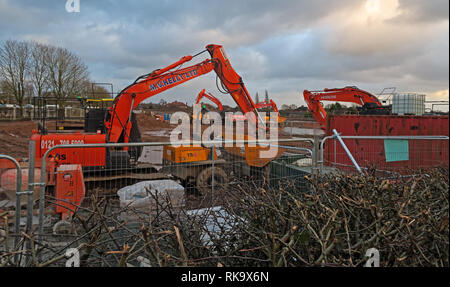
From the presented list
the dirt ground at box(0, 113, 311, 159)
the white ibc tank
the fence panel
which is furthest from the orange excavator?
the white ibc tank

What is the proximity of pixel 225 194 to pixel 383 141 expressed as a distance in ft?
18.9

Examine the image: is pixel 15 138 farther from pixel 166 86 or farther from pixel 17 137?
pixel 166 86

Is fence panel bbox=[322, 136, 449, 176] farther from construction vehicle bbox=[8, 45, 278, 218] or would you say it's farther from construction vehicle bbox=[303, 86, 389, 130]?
construction vehicle bbox=[303, 86, 389, 130]

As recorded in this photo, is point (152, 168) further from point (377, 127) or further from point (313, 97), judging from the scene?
point (313, 97)

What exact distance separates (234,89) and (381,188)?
299 inches

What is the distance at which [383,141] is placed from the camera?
7.19 m

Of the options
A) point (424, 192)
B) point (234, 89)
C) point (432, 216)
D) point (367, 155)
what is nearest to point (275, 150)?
point (367, 155)

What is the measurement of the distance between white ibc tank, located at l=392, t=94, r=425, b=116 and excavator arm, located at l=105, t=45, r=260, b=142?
3.99 m

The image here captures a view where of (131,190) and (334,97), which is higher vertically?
(334,97)

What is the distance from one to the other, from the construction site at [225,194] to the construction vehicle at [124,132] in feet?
0.10

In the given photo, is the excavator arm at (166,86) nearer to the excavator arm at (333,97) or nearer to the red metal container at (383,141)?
the red metal container at (383,141)

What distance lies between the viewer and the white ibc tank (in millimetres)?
7777

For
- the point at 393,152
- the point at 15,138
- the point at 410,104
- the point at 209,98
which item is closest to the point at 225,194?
the point at 393,152

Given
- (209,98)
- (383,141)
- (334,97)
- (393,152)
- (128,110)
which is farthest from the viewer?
(209,98)
